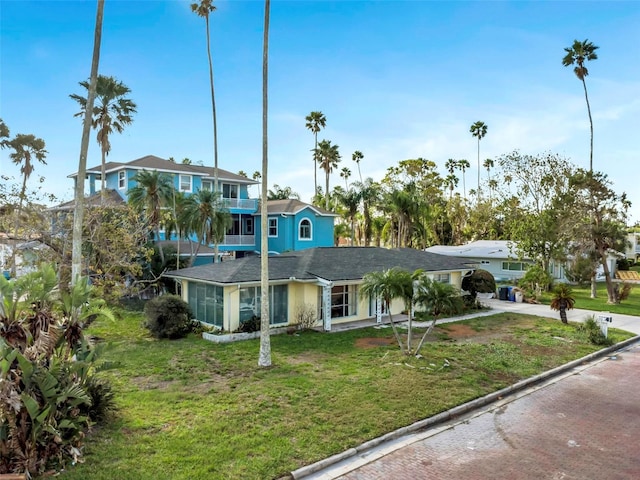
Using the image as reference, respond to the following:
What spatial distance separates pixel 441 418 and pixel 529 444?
1.84m

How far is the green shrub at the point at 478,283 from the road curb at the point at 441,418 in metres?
10.1

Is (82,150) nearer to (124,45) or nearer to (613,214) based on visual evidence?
(124,45)

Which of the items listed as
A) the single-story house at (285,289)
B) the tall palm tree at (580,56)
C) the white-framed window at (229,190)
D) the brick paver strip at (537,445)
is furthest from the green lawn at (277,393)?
the tall palm tree at (580,56)

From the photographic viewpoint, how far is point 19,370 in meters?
6.73

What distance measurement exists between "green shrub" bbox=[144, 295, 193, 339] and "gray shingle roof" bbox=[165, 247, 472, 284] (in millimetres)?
1613

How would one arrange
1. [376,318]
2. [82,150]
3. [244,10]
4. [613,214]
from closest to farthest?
[82,150] → [244,10] → [376,318] → [613,214]

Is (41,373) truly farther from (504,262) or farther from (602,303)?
(504,262)

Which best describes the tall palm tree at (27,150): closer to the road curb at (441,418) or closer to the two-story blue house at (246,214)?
the two-story blue house at (246,214)

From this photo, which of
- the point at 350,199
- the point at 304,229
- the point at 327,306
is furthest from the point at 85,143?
the point at 350,199

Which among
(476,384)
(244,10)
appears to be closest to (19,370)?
(476,384)

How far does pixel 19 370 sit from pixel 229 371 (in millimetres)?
6576

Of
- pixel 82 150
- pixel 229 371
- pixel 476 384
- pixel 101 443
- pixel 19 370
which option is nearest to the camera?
pixel 19 370

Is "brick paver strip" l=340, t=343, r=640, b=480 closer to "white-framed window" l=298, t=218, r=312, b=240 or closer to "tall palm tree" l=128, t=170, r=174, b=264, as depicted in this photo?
"tall palm tree" l=128, t=170, r=174, b=264

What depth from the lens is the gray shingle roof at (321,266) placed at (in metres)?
18.5
